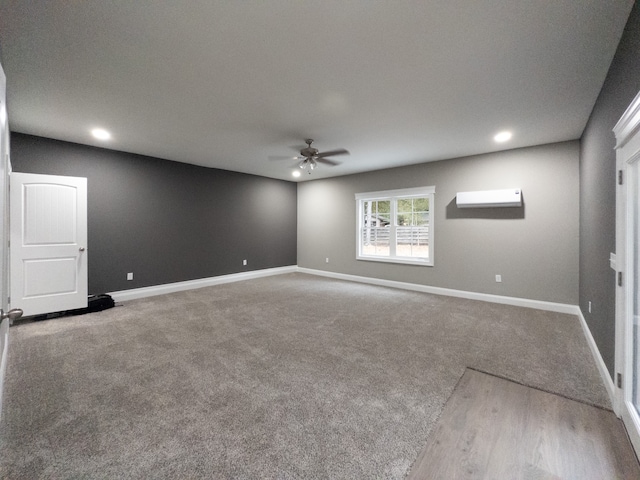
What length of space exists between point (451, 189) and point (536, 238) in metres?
1.51

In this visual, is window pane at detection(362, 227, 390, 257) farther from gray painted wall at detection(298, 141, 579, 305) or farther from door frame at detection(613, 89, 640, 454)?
door frame at detection(613, 89, 640, 454)

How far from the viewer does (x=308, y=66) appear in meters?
2.25

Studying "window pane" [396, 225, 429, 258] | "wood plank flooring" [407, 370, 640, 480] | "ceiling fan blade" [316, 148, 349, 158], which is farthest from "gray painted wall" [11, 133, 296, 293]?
"wood plank flooring" [407, 370, 640, 480]

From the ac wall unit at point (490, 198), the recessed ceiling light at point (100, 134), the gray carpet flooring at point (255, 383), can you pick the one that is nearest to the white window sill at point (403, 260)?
the ac wall unit at point (490, 198)

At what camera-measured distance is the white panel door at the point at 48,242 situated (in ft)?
11.6

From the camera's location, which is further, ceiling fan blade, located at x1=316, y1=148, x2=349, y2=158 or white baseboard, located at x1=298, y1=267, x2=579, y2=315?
ceiling fan blade, located at x1=316, y1=148, x2=349, y2=158

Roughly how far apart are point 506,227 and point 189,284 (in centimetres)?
584

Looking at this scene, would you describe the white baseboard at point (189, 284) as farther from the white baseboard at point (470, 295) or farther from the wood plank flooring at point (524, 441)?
the wood plank flooring at point (524, 441)

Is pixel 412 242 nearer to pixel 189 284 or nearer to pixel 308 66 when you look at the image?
pixel 308 66

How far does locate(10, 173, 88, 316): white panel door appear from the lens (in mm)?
3541

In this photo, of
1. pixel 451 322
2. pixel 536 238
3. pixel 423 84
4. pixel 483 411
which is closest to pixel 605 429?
pixel 483 411

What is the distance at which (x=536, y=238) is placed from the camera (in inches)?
168

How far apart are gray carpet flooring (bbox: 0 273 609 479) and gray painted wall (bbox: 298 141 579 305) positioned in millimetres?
623

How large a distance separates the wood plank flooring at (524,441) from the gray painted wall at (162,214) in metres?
5.14
